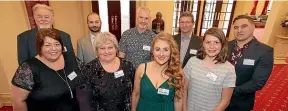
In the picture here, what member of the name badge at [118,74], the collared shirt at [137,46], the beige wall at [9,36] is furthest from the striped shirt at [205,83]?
the beige wall at [9,36]

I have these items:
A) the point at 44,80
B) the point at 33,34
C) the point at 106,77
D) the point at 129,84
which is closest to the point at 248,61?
the point at 129,84

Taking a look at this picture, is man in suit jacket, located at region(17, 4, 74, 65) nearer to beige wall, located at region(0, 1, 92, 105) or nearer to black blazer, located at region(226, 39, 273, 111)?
beige wall, located at region(0, 1, 92, 105)

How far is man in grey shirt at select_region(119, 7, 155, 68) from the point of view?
2.54 m

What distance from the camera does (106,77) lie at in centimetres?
166

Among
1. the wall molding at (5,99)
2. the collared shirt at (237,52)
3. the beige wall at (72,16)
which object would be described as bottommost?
the wall molding at (5,99)

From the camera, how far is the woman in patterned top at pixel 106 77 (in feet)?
5.41

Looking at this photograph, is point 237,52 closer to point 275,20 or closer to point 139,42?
point 139,42

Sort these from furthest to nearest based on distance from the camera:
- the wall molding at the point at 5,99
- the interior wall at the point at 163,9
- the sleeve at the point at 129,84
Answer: the interior wall at the point at 163,9 → the wall molding at the point at 5,99 → the sleeve at the point at 129,84

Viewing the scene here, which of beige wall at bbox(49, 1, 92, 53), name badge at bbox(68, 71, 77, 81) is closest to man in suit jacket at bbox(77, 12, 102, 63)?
name badge at bbox(68, 71, 77, 81)

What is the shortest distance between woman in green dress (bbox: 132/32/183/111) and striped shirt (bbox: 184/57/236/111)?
5.0 inches

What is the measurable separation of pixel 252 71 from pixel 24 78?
2.14 meters

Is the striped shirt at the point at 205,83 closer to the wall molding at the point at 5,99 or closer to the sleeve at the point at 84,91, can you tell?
the sleeve at the point at 84,91

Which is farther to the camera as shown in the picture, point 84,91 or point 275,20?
point 275,20

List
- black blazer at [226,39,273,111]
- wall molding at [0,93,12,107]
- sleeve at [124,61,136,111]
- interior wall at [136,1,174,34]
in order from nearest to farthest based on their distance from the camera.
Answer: sleeve at [124,61,136,111]
black blazer at [226,39,273,111]
wall molding at [0,93,12,107]
interior wall at [136,1,174,34]
